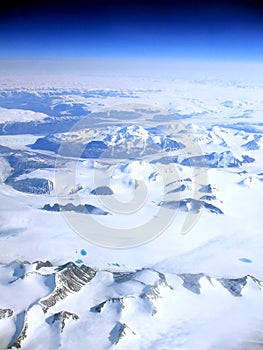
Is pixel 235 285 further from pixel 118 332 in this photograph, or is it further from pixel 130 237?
pixel 130 237

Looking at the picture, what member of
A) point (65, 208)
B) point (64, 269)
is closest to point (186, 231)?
point (65, 208)

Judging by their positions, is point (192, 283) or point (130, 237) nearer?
point (192, 283)

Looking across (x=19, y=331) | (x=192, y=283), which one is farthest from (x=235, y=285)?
(x=19, y=331)

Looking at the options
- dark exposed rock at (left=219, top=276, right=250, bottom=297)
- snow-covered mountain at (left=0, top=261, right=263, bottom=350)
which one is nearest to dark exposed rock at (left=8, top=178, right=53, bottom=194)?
snow-covered mountain at (left=0, top=261, right=263, bottom=350)

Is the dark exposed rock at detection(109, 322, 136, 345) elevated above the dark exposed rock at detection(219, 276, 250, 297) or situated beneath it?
elevated above

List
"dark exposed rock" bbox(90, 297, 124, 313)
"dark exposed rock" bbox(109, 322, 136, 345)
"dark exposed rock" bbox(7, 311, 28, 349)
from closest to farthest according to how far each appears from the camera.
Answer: "dark exposed rock" bbox(7, 311, 28, 349) → "dark exposed rock" bbox(109, 322, 136, 345) → "dark exposed rock" bbox(90, 297, 124, 313)

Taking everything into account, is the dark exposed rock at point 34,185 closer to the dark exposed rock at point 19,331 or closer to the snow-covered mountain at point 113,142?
the snow-covered mountain at point 113,142

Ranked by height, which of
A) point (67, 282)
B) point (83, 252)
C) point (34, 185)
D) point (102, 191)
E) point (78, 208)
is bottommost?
point (34, 185)

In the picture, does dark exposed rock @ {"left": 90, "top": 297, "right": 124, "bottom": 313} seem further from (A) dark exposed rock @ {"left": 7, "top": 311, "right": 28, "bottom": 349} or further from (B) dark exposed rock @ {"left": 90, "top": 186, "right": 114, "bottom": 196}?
(B) dark exposed rock @ {"left": 90, "top": 186, "right": 114, "bottom": 196}

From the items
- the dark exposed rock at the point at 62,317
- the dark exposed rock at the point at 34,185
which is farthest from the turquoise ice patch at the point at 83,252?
the dark exposed rock at the point at 34,185

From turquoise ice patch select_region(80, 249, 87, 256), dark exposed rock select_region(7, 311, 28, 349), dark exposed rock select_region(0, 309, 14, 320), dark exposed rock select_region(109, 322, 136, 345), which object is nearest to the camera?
dark exposed rock select_region(7, 311, 28, 349)

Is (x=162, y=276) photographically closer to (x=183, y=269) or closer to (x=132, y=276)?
(x=132, y=276)

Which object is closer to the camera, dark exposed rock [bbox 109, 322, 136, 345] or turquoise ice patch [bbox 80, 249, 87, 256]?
dark exposed rock [bbox 109, 322, 136, 345]
